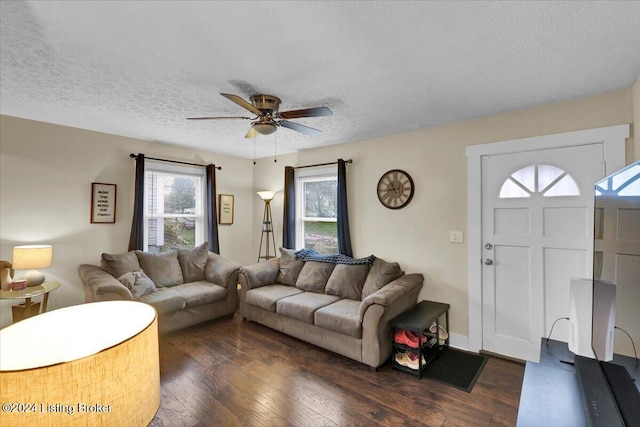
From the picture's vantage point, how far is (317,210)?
15.1 ft

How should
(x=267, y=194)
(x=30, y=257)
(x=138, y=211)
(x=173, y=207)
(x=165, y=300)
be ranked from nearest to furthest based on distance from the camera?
(x=30, y=257) < (x=165, y=300) < (x=138, y=211) < (x=173, y=207) < (x=267, y=194)

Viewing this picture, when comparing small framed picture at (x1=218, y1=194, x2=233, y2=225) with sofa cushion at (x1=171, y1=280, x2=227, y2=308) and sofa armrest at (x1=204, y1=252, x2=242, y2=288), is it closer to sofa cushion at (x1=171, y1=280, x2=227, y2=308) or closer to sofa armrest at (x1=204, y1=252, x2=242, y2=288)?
sofa armrest at (x1=204, y1=252, x2=242, y2=288)

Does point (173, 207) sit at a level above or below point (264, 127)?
below

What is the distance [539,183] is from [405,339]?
193 cm

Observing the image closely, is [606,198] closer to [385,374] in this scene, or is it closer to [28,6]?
[385,374]

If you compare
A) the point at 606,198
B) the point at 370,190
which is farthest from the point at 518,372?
the point at 370,190

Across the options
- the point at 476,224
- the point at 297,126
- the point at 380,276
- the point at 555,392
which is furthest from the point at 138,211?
the point at 555,392

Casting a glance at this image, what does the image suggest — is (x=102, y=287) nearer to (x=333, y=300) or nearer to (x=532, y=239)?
(x=333, y=300)

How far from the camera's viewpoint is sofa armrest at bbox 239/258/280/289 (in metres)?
3.87

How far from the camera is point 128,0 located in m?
1.42

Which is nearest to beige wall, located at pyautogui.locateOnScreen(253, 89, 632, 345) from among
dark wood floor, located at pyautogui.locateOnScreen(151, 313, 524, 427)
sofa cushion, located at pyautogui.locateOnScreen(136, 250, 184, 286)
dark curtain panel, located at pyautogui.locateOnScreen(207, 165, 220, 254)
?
dark wood floor, located at pyautogui.locateOnScreen(151, 313, 524, 427)

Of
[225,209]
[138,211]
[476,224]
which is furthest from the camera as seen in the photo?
[225,209]

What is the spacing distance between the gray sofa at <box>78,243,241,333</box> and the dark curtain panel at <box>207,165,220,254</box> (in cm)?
27

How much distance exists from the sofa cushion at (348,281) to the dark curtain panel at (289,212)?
120 centimetres
